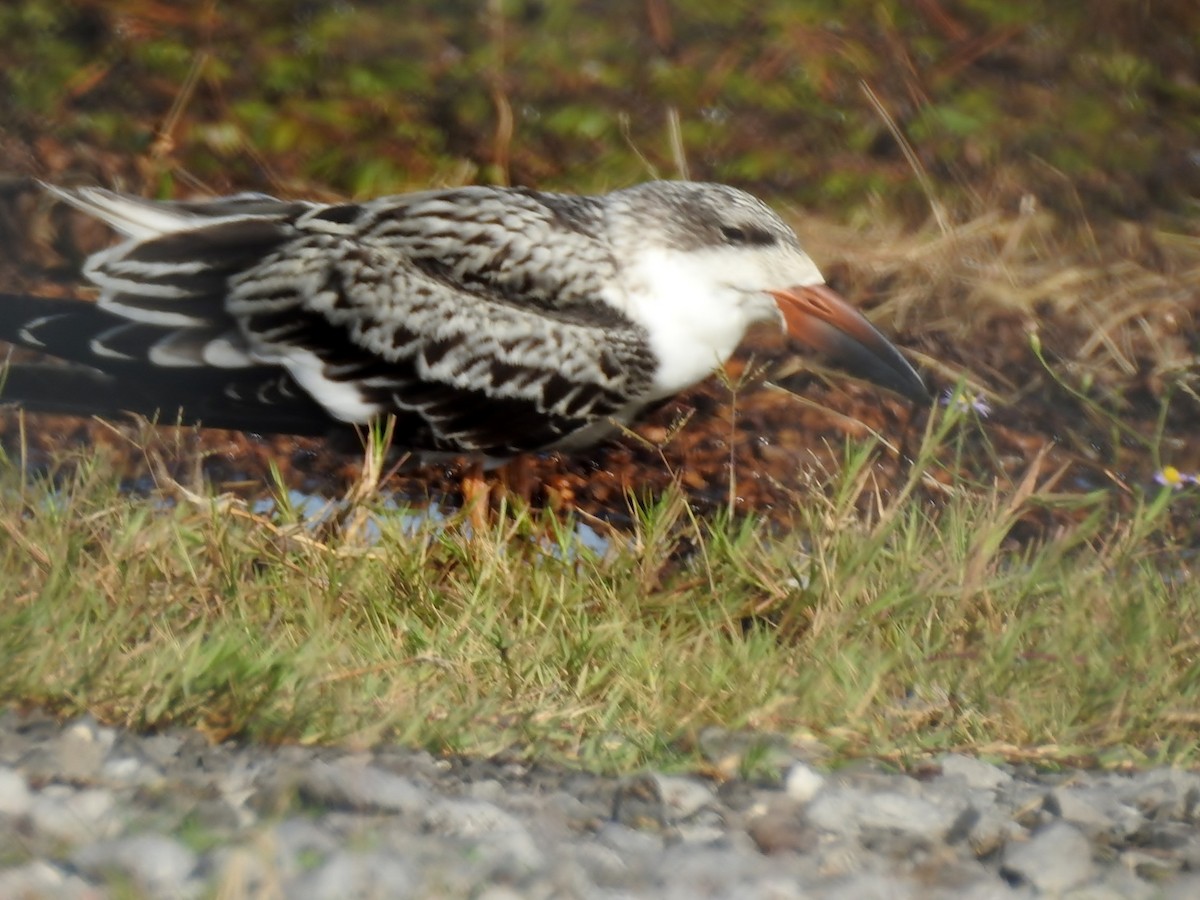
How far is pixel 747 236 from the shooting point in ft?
12.8

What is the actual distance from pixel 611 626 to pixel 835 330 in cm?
122

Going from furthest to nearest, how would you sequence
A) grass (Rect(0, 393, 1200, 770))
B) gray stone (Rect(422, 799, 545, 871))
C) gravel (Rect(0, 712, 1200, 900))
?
1. grass (Rect(0, 393, 1200, 770))
2. gray stone (Rect(422, 799, 545, 871))
3. gravel (Rect(0, 712, 1200, 900))

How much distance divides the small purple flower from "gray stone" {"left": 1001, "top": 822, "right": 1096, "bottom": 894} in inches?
61.1

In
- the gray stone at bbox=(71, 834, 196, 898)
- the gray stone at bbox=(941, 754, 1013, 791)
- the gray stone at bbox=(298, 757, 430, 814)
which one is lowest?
the gray stone at bbox=(941, 754, 1013, 791)

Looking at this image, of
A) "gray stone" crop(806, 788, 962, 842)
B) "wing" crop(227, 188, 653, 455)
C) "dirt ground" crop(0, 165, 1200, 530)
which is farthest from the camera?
"dirt ground" crop(0, 165, 1200, 530)

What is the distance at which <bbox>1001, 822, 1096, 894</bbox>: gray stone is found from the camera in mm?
2332

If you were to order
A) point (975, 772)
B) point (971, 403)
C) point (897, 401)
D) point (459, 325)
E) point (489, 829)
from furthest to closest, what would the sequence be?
point (897, 401) < point (971, 403) < point (459, 325) < point (975, 772) < point (489, 829)

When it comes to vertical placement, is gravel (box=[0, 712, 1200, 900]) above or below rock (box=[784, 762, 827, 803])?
above

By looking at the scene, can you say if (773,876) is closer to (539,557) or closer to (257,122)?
(539,557)

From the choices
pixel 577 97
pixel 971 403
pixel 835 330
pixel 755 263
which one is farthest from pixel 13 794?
pixel 577 97

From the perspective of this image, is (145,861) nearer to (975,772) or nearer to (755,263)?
(975,772)

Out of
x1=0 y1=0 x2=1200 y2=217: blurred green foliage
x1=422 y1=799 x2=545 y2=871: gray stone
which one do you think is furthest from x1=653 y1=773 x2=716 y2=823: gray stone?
x1=0 y1=0 x2=1200 y2=217: blurred green foliage

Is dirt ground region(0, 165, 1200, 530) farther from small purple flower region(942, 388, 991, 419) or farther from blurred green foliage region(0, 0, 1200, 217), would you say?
blurred green foliage region(0, 0, 1200, 217)

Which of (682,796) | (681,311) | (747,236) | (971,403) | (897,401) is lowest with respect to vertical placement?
(897,401)
